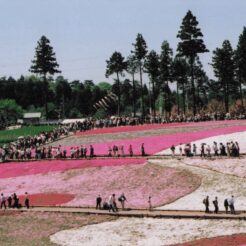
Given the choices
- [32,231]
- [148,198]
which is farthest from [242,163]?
[32,231]

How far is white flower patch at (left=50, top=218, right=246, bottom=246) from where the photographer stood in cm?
3319

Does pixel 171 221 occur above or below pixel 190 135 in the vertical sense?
below

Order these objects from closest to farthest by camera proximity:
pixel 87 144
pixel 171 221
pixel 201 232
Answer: pixel 201 232 < pixel 171 221 < pixel 87 144

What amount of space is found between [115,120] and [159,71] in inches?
959

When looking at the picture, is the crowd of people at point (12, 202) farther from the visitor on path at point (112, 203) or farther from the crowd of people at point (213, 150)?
the crowd of people at point (213, 150)

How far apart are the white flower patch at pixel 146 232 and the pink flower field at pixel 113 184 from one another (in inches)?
183

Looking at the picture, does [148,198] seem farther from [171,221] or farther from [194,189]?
[171,221]

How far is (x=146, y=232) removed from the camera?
34844 millimetres

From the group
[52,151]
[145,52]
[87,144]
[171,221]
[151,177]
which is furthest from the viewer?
[145,52]

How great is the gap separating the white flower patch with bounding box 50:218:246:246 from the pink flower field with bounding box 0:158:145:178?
621 inches

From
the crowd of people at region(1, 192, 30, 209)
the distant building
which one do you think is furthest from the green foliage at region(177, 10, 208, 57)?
the distant building

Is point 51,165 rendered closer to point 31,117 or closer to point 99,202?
point 99,202

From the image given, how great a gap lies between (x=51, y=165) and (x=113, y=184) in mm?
10910

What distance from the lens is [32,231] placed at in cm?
3722
